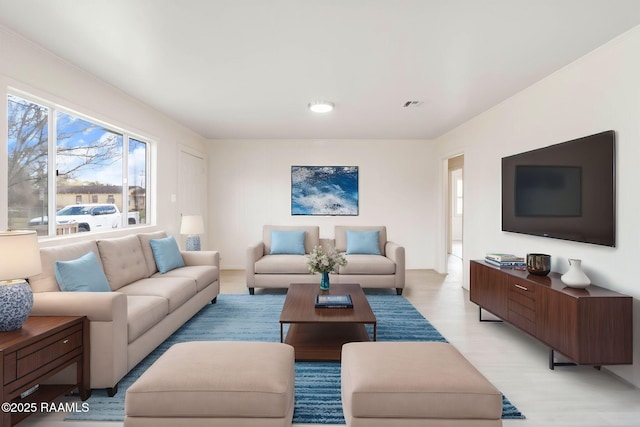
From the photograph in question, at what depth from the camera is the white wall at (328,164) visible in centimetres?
632

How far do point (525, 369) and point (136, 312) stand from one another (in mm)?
2935

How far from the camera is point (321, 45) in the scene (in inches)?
103

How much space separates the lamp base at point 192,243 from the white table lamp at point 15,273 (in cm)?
285

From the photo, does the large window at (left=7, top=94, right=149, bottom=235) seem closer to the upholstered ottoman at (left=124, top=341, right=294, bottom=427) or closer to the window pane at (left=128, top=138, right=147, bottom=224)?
the window pane at (left=128, top=138, right=147, bottom=224)

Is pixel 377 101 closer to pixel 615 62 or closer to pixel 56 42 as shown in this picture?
pixel 615 62

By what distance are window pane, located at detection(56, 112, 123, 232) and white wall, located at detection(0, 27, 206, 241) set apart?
0.64 feet

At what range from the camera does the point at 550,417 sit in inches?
78.9

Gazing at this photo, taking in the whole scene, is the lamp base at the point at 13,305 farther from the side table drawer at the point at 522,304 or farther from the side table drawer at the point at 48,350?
the side table drawer at the point at 522,304

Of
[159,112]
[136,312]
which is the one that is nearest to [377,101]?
[159,112]

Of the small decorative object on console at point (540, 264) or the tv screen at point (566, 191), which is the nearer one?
the tv screen at point (566, 191)

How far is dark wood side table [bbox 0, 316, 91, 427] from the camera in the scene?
1.67 m

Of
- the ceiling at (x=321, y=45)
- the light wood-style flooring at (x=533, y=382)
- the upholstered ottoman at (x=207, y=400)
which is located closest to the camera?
the upholstered ottoman at (x=207, y=400)

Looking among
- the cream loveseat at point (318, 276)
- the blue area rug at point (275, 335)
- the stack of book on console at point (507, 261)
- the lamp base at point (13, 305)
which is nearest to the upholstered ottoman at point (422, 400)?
the blue area rug at point (275, 335)

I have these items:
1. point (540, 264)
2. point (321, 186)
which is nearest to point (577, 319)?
point (540, 264)
